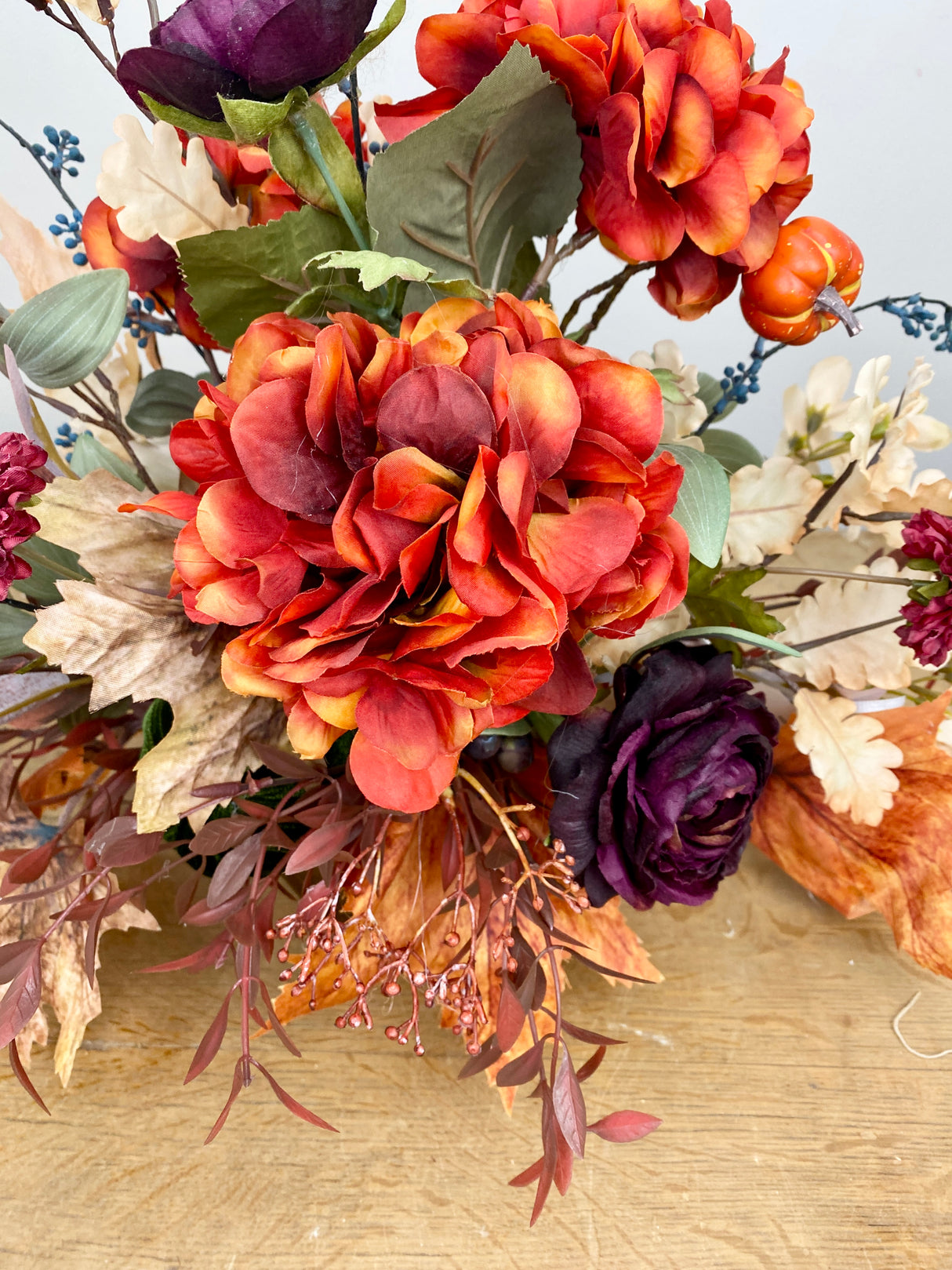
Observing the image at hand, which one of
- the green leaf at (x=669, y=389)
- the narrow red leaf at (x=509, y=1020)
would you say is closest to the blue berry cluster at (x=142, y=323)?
the green leaf at (x=669, y=389)

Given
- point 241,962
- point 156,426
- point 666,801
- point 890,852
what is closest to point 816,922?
point 890,852

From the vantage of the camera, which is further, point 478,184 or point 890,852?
point 890,852

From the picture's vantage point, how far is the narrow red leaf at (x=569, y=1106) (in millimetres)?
293

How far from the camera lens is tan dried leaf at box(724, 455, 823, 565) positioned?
38cm

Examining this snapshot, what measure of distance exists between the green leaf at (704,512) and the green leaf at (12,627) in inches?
11.1

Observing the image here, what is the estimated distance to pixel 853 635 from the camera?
389mm

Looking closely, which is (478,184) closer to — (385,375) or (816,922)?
(385,375)

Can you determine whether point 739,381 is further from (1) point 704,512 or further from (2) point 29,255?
(2) point 29,255

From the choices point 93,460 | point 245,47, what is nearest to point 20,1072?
point 93,460

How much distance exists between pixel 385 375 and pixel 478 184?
0.38ft

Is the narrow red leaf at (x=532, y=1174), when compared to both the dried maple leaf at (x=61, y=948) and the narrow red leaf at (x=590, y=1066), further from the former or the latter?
the dried maple leaf at (x=61, y=948)

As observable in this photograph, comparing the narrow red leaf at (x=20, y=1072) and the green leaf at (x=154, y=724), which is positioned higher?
the green leaf at (x=154, y=724)

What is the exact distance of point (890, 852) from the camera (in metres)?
0.41

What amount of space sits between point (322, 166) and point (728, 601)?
0.80 ft
